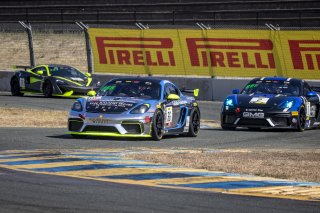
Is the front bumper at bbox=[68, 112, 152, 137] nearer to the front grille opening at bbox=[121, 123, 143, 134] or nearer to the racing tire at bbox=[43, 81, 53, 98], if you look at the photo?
the front grille opening at bbox=[121, 123, 143, 134]

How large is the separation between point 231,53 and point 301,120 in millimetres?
9829

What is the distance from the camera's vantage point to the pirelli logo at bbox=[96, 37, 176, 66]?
102 feet

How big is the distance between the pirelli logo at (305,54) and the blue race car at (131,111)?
35.6 ft

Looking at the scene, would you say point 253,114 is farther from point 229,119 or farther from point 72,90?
point 72,90

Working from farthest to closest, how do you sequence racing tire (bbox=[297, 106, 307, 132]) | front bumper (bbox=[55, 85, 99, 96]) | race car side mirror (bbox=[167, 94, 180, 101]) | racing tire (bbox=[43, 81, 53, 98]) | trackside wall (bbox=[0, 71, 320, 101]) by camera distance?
racing tire (bbox=[43, 81, 53, 98]), front bumper (bbox=[55, 85, 99, 96]), trackside wall (bbox=[0, 71, 320, 101]), racing tire (bbox=[297, 106, 307, 132]), race car side mirror (bbox=[167, 94, 180, 101])

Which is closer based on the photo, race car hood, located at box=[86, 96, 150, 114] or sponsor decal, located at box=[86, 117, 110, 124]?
sponsor decal, located at box=[86, 117, 110, 124]

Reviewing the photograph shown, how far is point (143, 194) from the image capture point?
9.31 metres

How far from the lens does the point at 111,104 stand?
16.5 metres

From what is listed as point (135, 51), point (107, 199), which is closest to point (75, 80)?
point (135, 51)

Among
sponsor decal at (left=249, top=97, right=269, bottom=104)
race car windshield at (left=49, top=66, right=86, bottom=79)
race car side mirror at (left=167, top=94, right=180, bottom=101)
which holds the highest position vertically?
race car side mirror at (left=167, top=94, right=180, bottom=101)

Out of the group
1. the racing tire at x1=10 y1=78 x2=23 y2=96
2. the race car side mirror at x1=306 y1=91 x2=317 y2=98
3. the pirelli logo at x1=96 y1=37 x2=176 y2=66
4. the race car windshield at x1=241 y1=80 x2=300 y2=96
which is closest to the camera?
the race car windshield at x1=241 y1=80 x2=300 y2=96

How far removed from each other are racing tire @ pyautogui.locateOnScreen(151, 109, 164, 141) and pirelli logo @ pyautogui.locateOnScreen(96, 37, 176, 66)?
1400 centimetres

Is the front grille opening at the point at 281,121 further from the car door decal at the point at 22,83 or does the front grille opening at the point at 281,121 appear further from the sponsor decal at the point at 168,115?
the car door decal at the point at 22,83

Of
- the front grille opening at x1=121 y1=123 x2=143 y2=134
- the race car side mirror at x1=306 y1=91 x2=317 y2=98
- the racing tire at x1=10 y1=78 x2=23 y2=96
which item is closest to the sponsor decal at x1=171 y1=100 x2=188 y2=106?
the front grille opening at x1=121 y1=123 x2=143 y2=134
